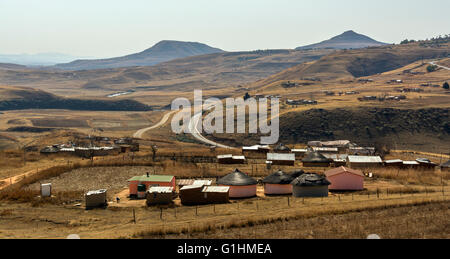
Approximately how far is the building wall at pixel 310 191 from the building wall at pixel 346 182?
409 centimetres

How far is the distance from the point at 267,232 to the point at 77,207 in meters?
15.6

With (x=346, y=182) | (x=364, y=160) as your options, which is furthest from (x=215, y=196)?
(x=364, y=160)

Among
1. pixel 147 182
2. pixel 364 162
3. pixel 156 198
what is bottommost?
pixel 364 162

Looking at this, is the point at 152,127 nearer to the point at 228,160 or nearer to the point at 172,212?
the point at 228,160

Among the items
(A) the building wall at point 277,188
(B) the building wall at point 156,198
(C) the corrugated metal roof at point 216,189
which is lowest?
(A) the building wall at point 277,188

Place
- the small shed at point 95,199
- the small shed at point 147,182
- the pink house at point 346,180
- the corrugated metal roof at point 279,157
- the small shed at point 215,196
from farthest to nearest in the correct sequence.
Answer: the corrugated metal roof at point 279,157 → the pink house at point 346,180 → the small shed at point 147,182 → the small shed at point 215,196 → the small shed at point 95,199

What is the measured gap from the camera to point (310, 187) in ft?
111

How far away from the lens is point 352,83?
18975 centimetres

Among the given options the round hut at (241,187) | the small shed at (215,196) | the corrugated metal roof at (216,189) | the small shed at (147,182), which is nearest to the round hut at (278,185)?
the round hut at (241,187)

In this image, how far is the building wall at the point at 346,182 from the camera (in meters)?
37.2

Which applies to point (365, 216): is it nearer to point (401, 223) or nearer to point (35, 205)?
point (401, 223)

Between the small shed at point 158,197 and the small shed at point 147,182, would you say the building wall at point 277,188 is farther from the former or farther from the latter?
the small shed at point 158,197

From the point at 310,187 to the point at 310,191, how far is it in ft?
1.15
